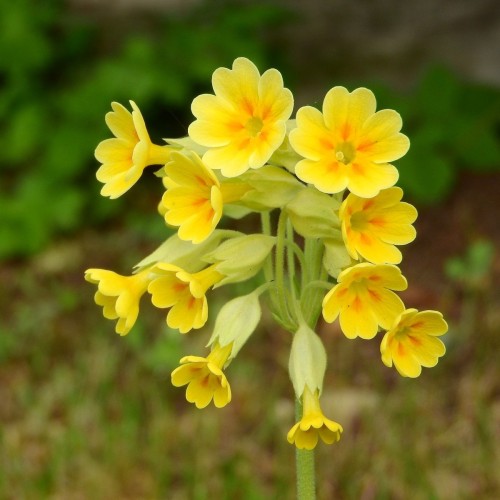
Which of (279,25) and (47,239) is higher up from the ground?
(279,25)

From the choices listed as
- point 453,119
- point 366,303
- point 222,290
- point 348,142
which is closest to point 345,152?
point 348,142

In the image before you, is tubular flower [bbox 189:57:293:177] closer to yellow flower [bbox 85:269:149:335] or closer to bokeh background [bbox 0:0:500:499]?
yellow flower [bbox 85:269:149:335]

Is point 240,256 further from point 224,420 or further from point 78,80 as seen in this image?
point 78,80

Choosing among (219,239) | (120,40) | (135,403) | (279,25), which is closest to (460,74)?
(279,25)

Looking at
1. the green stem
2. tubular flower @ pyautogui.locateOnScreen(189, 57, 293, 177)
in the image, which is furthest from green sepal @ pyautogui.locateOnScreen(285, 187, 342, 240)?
the green stem

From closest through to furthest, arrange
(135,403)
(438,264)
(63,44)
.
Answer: (135,403), (438,264), (63,44)

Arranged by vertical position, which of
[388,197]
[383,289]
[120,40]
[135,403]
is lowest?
[135,403]

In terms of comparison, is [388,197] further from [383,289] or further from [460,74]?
[460,74]
